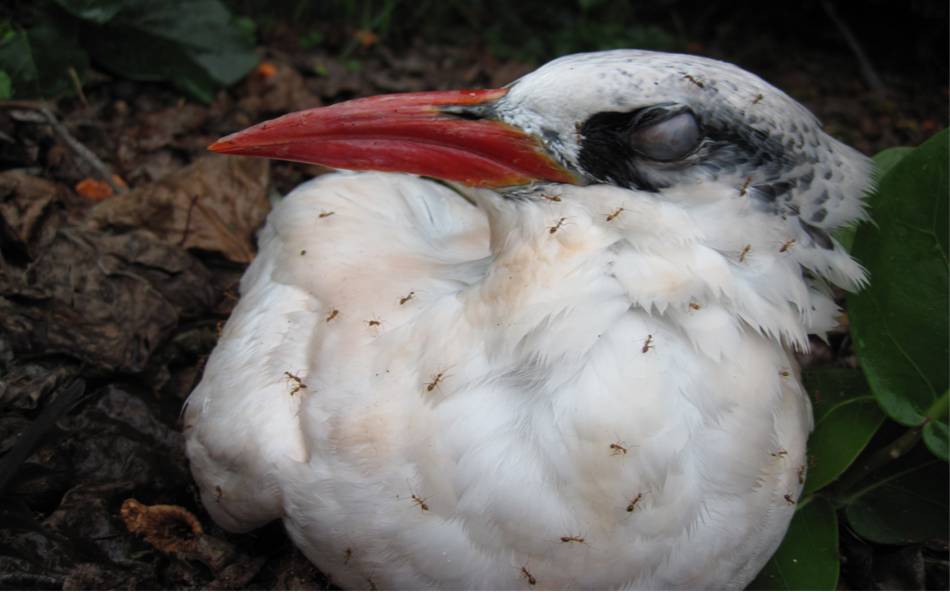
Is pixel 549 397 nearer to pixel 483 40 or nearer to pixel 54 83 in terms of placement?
pixel 54 83

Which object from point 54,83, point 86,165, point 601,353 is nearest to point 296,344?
point 601,353

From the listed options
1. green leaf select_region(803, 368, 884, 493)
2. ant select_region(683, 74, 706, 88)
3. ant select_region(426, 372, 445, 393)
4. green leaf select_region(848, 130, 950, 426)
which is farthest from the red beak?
green leaf select_region(803, 368, 884, 493)

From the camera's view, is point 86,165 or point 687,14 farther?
point 687,14

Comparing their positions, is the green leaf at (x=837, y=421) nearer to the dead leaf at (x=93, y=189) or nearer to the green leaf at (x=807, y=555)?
the green leaf at (x=807, y=555)

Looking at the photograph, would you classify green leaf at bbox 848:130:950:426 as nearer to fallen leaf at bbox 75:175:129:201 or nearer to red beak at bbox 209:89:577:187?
red beak at bbox 209:89:577:187

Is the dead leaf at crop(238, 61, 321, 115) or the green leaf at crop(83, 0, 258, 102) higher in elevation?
the green leaf at crop(83, 0, 258, 102)

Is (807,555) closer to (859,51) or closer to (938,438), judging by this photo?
(938,438)
